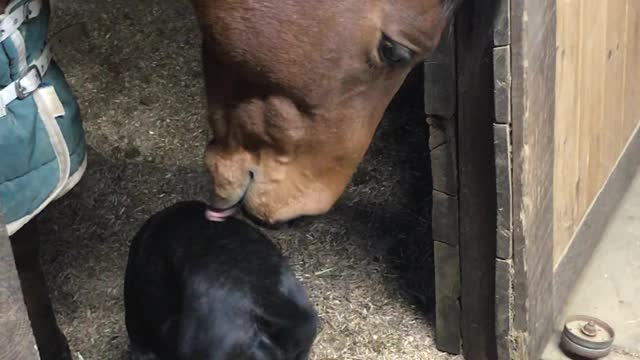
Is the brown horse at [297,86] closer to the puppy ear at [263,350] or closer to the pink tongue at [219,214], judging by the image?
the pink tongue at [219,214]

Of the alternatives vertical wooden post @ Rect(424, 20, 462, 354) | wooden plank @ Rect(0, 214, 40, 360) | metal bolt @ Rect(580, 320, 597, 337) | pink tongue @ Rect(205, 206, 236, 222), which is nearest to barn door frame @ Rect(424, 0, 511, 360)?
vertical wooden post @ Rect(424, 20, 462, 354)

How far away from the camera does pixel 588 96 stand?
239 centimetres

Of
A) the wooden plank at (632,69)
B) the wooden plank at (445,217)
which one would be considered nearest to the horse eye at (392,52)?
the wooden plank at (445,217)

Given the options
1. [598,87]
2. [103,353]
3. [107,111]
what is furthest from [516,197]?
[107,111]

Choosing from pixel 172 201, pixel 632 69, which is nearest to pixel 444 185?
pixel 632 69

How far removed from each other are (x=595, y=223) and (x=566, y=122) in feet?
1.93

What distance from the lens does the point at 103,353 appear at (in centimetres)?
247

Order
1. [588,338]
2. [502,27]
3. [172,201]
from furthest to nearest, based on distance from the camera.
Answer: [172,201] → [588,338] → [502,27]

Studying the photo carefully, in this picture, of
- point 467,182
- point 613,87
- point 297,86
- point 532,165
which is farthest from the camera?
point 613,87

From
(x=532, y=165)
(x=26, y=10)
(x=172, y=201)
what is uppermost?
(x=26, y=10)

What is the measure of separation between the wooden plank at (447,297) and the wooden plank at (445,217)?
0.03m

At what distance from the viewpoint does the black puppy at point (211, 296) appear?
1721 mm

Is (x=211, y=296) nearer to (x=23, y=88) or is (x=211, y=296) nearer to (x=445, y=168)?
(x=23, y=88)

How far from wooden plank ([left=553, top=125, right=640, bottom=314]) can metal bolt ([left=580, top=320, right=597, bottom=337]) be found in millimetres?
102
